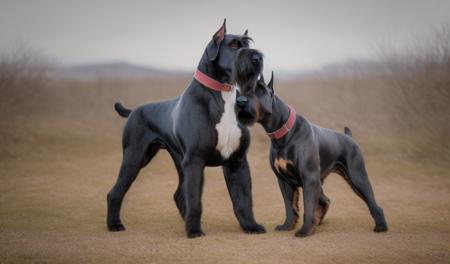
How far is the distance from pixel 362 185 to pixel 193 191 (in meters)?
2.25

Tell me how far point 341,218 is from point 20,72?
1101 cm

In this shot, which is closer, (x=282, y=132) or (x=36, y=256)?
(x=36, y=256)

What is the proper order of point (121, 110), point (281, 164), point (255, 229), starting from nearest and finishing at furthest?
point (281, 164) → point (255, 229) → point (121, 110)

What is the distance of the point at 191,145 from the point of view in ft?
22.6

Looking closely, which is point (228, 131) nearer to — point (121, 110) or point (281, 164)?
point (281, 164)

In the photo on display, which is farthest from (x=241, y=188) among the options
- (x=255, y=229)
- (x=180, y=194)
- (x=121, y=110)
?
(x=121, y=110)

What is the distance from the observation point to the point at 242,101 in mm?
6508

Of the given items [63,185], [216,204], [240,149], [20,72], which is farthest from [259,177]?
[20,72]

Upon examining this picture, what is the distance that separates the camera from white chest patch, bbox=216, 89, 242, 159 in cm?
691

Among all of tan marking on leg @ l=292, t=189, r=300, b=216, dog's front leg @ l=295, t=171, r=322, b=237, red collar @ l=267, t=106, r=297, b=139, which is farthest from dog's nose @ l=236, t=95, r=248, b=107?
tan marking on leg @ l=292, t=189, r=300, b=216

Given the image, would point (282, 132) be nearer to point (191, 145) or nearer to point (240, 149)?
point (240, 149)

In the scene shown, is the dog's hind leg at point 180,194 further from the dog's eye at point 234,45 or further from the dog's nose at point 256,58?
the dog's nose at point 256,58

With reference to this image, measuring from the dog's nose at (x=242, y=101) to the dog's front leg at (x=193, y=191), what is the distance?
897 millimetres

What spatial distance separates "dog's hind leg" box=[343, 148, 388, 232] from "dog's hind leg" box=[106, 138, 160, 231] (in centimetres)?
263
